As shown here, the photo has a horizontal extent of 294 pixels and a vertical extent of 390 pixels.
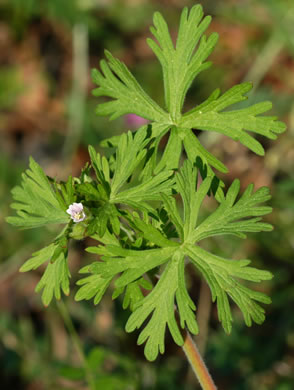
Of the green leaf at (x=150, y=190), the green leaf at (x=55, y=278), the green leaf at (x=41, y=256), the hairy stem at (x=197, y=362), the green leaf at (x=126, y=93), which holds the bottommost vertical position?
the hairy stem at (x=197, y=362)

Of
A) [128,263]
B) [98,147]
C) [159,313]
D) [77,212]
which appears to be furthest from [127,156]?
[98,147]

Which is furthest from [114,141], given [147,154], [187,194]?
[187,194]

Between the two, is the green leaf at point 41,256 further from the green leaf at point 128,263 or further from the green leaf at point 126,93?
the green leaf at point 126,93

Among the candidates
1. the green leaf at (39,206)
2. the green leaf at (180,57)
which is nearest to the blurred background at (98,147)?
the green leaf at (39,206)

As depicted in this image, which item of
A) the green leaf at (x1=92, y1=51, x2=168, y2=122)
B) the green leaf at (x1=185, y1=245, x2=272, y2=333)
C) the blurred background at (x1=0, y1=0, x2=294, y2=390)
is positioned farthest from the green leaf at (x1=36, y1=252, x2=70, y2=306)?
the blurred background at (x1=0, y1=0, x2=294, y2=390)

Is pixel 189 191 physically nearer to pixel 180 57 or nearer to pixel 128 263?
pixel 128 263

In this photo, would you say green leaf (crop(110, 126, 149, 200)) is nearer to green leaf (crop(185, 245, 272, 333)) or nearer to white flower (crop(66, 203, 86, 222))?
white flower (crop(66, 203, 86, 222))
